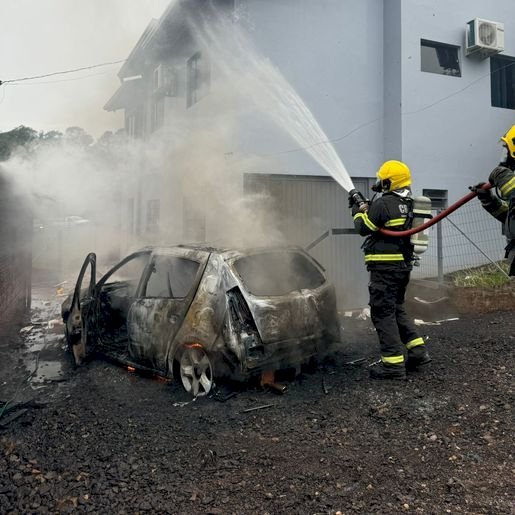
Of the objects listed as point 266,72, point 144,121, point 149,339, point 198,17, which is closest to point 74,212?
point 144,121

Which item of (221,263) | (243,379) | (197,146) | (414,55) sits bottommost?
(243,379)

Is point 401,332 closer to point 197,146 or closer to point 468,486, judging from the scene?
point 468,486

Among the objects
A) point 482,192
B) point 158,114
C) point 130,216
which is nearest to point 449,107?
point 482,192

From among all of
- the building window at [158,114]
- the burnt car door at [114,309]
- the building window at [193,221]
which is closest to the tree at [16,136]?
the building window at [158,114]

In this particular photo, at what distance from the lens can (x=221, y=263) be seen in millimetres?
3889

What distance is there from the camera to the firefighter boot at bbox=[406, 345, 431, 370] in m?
4.39

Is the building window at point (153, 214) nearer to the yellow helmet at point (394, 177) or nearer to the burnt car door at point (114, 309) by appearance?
the burnt car door at point (114, 309)

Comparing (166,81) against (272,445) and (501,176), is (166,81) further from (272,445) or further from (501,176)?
(272,445)

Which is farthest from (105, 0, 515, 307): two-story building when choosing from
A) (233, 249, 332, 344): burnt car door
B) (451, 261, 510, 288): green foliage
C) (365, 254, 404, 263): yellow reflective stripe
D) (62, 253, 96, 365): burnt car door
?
(365, 254, 404, 263): yellow reflective stripe

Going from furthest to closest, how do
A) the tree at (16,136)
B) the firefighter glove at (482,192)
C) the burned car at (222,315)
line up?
the tree at (16,136) < the burned car at (222,315) < the firefighter glove at (482,192)

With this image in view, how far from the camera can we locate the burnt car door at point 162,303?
4043 millimetres

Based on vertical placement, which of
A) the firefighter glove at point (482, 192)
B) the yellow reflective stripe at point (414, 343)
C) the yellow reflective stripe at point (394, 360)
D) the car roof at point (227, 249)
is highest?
the firefighter glove at point (482, 192)

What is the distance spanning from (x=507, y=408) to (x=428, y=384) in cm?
72

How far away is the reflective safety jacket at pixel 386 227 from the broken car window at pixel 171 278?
1.71 metres
